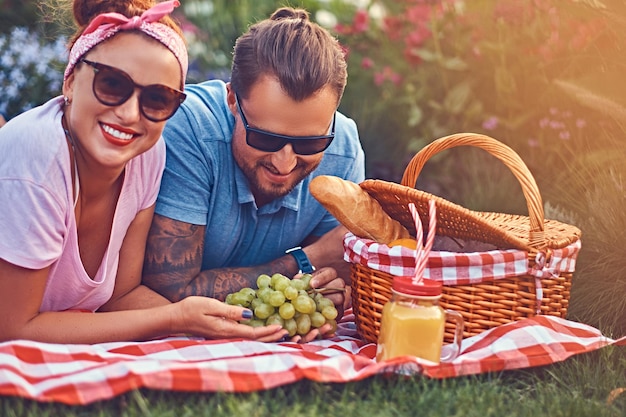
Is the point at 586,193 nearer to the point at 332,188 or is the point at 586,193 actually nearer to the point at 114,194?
the point at 332,188

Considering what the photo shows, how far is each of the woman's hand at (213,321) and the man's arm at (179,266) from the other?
30 cm

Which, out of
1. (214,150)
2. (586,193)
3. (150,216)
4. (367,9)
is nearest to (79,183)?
(150,216)

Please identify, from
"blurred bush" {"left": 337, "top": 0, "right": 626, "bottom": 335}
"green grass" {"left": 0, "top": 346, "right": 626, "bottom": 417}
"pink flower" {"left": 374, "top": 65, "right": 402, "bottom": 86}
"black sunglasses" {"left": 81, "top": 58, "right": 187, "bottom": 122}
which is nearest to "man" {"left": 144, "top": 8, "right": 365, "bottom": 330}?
"black sunglasses" {"left": 81, "top": 58, "right": 187, "bottom": 122}

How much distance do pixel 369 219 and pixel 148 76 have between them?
97 cm

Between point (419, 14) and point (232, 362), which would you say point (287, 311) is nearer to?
point (232, 362)

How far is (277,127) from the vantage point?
282 centimetres

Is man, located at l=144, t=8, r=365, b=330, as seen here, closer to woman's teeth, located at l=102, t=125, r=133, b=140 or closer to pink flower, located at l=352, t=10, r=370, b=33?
woman's teeth, located at l=102, t=125, r=133, b=140

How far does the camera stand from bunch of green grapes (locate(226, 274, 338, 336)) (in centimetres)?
270

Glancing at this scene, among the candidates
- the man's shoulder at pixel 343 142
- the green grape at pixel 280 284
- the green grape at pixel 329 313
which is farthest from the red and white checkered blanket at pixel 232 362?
the man's shoulder at pixel 343 142

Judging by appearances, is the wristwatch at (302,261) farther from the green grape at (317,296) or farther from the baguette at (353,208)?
the baguette at (353,208)

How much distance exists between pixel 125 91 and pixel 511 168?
1499 mm

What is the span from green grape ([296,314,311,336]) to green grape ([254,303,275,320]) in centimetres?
12

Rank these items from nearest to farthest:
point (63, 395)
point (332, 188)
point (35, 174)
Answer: point (63, 395) < point (35, 174) < point (332, 188)

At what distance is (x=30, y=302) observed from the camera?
2445 mm
